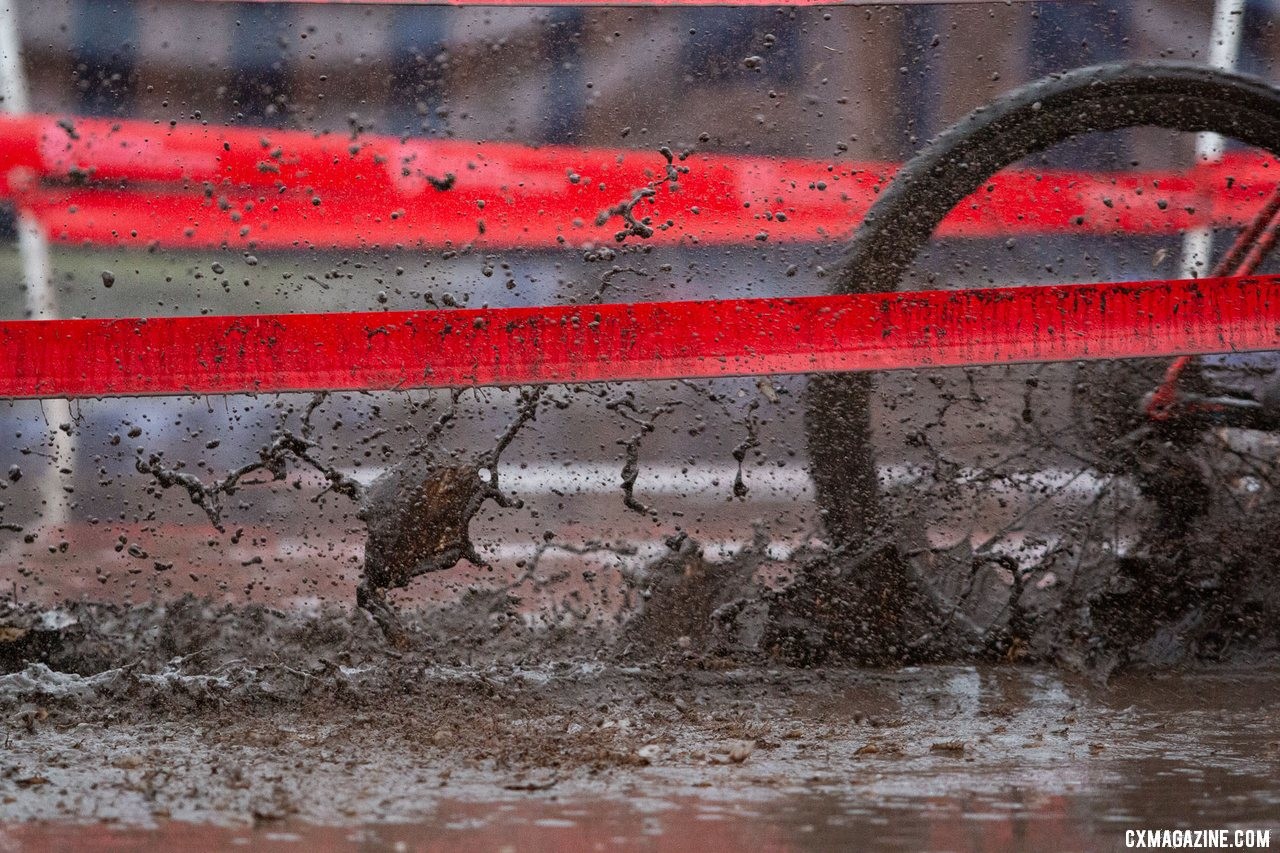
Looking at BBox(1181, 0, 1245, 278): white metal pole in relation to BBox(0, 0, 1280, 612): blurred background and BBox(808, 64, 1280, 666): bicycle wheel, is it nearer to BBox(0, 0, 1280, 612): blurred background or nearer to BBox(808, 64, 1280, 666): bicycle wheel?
BBox(0, 0, 1280, 612): blurred background

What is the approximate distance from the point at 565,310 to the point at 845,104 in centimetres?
141

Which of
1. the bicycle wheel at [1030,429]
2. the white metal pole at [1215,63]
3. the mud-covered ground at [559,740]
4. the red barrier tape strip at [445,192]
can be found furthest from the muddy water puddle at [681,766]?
the red barrier tape strip at [445,192]

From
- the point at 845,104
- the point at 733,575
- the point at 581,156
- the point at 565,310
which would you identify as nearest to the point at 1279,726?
the point at 733,575

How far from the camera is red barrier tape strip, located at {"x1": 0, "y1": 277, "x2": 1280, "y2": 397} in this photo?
3.34 metres

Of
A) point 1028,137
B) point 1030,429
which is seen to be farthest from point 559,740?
point 1028,137

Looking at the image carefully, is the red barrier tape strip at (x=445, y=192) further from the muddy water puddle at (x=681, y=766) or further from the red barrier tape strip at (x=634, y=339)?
the muddy water puddle at (x=681, y=766)

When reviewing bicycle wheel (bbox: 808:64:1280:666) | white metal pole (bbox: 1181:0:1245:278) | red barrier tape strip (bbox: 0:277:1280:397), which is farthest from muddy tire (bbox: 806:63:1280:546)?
white metal pole (bbox: 1181:0:1245:278)

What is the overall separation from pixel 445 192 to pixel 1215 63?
7.32 ft

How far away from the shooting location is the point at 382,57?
4.67 meters

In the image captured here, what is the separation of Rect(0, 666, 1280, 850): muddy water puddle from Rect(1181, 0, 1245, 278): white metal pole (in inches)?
49.0

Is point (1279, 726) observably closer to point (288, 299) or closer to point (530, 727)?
point (530, 727)

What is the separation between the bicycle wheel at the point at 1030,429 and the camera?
11.9 ft

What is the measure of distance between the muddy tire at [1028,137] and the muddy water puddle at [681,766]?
61 centimetres

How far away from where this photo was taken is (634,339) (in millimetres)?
3385
